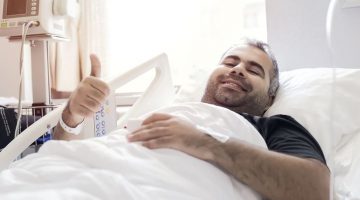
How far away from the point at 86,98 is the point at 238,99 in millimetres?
530

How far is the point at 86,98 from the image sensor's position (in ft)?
3.51

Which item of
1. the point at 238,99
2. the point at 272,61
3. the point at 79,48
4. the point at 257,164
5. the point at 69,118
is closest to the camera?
the point at 257,164

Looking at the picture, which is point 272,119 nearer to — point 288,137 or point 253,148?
point 288,137

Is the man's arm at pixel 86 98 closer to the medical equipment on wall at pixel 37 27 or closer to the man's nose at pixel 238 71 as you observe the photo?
the medical equipment on wall at pixel 37 27

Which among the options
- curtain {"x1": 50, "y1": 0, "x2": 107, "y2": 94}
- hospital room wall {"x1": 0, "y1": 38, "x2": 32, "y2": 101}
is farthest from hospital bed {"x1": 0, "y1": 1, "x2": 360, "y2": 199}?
hospital room wall {"x1": 0, "y1": 38, "x2": 32, "y2": 101}

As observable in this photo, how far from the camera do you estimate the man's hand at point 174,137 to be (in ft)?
2.95

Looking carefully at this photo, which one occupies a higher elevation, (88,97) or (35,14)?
(35,14)

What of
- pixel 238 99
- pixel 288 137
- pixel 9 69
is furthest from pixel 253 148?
pixel 9 69

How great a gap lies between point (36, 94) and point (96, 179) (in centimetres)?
86

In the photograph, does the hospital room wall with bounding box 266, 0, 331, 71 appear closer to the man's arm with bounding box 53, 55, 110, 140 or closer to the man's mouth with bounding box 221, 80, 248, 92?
the man's mouth with bounding box 221, 80, 248, 92

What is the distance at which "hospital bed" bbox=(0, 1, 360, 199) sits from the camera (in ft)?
3.34

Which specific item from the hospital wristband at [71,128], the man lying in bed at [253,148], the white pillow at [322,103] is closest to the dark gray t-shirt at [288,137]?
the man lying in bed at [253,148]

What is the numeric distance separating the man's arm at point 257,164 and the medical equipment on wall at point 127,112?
12.3 inches

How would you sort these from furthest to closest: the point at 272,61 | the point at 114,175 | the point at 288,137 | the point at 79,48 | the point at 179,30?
the point at 79,48 < the point at 179,30 < the point at 272,61 < the point at 288,137 < the point at 114,175
